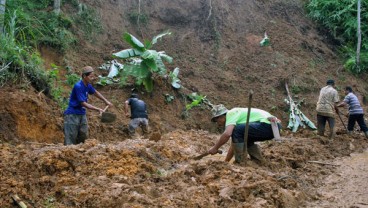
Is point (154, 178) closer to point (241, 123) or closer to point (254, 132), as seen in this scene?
point (241, 123)

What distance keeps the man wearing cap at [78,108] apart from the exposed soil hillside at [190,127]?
388 millimetres

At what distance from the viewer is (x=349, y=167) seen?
→ 7.42 m

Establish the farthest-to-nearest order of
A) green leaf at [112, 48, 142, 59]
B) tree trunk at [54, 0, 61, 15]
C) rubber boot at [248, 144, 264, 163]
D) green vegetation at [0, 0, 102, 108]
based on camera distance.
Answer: tree trunk at [54, 0, 61, 15], green leaf at [112, 48, 142, 59], green vegetation at [0, 0, 102, 108], rubber boot at [248, 144, 264, 163]

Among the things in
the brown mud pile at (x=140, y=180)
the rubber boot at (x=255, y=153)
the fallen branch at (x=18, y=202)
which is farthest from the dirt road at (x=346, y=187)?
the fallen branch at (x=18, y=202)

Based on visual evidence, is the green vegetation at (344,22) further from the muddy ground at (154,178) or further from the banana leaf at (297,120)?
the muddy ground at (154,178)

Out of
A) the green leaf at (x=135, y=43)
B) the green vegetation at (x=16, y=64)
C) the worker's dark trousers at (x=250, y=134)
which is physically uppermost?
the green leaf at (x=135, y=43)

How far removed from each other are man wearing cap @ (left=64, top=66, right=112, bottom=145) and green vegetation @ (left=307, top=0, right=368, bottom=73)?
11.9m

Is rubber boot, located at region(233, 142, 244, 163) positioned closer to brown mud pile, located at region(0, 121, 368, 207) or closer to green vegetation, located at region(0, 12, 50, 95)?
brown mud pile, located at region(0, 121, 368, 207)

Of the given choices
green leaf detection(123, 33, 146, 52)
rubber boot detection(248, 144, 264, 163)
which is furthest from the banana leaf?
rubber boot detection(248, 144, 264, 163)

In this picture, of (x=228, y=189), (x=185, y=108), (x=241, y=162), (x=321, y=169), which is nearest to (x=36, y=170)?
(x=228, y=189)

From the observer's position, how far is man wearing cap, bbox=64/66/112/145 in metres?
6.81

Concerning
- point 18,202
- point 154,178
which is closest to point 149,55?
point 154,178

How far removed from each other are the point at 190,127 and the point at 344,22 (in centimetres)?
927

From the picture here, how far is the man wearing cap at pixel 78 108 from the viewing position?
268 inches
